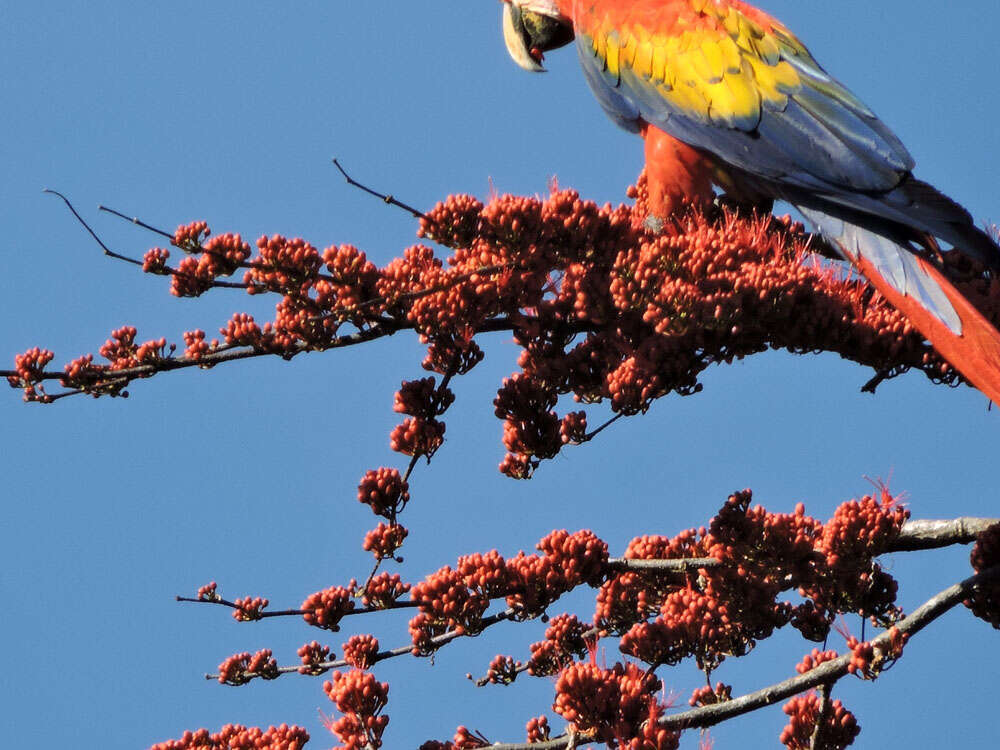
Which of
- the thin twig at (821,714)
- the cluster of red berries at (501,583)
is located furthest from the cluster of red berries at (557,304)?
the thin twig at (821,714)

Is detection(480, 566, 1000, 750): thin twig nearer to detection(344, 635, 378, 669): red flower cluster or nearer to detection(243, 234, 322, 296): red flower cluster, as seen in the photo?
detection(344, 635, 378, 669): red flower cluster

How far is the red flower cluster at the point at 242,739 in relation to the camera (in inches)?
124

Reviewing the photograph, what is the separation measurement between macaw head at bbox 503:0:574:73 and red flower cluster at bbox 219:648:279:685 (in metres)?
3.02

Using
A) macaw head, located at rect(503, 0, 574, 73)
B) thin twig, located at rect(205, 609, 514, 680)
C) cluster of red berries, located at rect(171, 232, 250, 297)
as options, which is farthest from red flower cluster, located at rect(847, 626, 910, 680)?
macaw head, located at rect(503, 0, 574, 73)

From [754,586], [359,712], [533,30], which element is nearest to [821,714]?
[754,586]

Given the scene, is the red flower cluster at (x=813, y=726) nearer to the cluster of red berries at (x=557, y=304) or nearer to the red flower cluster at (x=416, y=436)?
the cluster of red berries at (x=557, y=304)

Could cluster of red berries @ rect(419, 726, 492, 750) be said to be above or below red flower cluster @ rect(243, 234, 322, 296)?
below

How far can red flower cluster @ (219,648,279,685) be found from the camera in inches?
136

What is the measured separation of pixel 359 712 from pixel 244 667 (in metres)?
0.56

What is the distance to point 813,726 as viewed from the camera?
316cm

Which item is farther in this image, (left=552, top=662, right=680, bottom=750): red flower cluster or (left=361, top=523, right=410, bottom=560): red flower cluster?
(left=361, top=523, right=410, bottom=560): red flower cluster

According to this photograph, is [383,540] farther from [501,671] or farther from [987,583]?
[987,583]

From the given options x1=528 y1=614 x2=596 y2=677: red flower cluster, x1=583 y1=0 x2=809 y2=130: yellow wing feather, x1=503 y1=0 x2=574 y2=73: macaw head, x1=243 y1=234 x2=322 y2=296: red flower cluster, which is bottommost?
x1=528 y1=614 x2=596 y2=677: red flower cluster

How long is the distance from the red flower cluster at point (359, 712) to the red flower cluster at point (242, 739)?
0.13 metres
